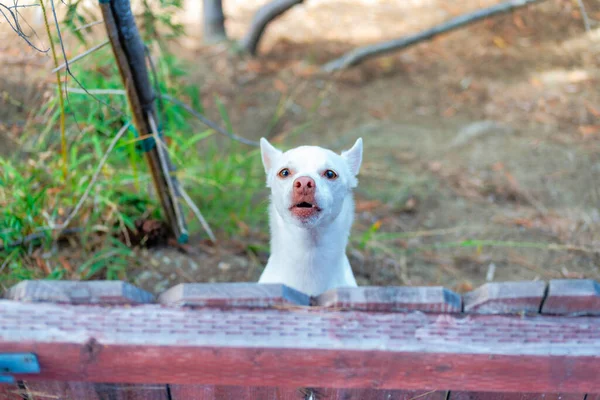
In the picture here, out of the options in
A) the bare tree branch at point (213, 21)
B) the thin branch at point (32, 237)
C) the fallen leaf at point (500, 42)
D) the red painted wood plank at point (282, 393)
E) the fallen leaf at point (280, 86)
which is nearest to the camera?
the red painted wood plank at point (282, 393)

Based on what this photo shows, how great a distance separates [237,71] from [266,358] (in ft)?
13.5

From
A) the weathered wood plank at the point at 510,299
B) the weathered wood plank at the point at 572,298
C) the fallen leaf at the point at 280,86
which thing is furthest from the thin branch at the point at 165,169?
the fallen leaf at the point at 280,86

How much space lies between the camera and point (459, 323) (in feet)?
4.36

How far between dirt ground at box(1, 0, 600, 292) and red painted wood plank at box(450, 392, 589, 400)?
58.9 inches

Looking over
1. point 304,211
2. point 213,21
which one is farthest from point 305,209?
point 213,21

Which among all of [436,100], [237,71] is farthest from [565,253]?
[237,71]

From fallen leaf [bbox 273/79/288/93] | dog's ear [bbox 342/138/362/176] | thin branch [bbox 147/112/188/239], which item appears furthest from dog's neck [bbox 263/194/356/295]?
fallen leaf [bbox 273/79/288/93]

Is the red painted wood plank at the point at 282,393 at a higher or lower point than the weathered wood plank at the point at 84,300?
lower

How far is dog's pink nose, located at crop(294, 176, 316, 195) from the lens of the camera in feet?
5.61

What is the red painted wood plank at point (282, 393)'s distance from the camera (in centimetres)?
137

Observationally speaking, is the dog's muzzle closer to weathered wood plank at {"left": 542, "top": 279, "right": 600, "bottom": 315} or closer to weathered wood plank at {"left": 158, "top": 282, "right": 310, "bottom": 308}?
weathered wood plank at {"left": 158, "top": 282, "right": 310, "bottom": 308}

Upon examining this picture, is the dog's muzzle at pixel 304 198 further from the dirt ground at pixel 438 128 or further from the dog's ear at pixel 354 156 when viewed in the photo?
the dirt ground at pixel 438 128

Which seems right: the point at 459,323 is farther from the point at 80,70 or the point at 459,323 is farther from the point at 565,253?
the point at 80,70

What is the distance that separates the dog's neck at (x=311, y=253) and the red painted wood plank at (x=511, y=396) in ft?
2.44
